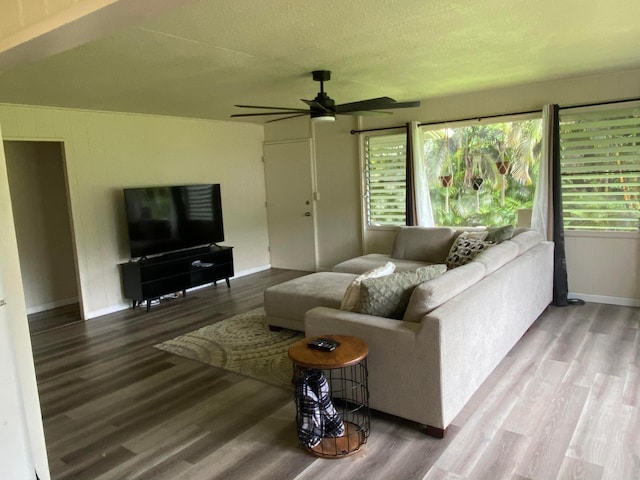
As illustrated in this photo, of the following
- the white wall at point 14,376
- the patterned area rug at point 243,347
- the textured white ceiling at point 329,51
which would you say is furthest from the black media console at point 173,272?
the white wall at point 14,376

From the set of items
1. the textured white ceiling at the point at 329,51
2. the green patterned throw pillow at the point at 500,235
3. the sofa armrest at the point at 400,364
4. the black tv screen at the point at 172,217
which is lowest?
the sofa armrest at the point at 400,364

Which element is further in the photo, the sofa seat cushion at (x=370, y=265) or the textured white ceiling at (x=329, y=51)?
the sofa seat cushion at (x=370, y=265)

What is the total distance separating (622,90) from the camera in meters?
4.62

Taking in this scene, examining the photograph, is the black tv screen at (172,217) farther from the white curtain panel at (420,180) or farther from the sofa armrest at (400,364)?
the sofa armrest at (400,364)

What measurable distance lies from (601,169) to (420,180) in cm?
197

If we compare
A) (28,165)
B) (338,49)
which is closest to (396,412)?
(338,49)

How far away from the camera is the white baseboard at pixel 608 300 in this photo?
480cm

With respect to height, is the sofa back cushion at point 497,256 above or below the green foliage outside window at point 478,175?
below

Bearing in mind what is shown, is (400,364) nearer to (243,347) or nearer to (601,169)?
(243,347)

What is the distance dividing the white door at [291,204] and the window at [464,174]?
108 centimetres

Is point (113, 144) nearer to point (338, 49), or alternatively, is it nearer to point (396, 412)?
point (338, 49)

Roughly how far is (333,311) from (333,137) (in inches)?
167

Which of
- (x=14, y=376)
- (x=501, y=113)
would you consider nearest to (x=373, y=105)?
(x=501, y=113)

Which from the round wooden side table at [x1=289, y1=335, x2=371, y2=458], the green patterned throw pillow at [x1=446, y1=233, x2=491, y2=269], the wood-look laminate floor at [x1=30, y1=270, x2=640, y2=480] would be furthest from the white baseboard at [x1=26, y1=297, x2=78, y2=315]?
the green patterned throw pillow at [x1=446, y1=233, x2=491, y2=269]
